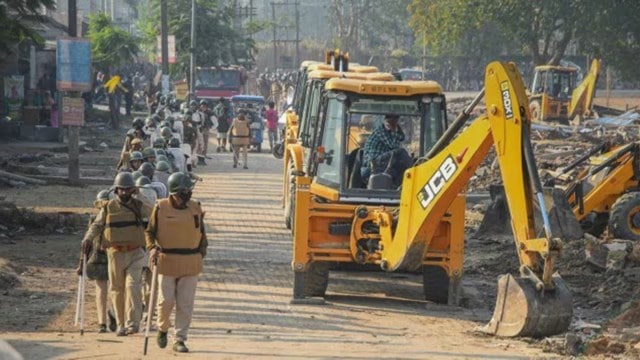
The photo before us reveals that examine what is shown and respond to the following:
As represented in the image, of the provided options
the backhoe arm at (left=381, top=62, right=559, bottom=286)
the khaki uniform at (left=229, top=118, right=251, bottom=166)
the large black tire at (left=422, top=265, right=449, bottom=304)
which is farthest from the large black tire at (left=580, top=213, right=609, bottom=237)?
the khaki uniform at (left=229, top=118, right=251, bottom=166)

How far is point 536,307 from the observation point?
13.0m

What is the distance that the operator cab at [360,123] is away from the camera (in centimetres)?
1683

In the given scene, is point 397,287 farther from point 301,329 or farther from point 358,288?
point 301,329

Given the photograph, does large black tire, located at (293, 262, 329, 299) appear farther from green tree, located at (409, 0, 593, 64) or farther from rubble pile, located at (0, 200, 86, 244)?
green tree, located at (409, 0, 593, 64)

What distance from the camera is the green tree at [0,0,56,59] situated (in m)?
22.7

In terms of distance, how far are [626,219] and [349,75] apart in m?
5.06

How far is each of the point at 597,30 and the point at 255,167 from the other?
101 feet

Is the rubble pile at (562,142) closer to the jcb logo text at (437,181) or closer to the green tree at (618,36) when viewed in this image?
the green tree at (618,36)

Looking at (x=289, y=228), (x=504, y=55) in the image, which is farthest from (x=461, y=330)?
(x=504, y=55)

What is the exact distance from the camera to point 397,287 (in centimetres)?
1845

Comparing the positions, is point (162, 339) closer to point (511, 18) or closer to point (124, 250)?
point (124, 250)

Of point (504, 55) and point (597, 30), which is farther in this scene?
point (504, 55)

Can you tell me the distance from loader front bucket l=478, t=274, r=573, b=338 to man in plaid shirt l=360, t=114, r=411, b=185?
3598 millimetres

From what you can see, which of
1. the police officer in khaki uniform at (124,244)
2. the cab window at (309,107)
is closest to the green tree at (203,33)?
the cab window at (309,107)
